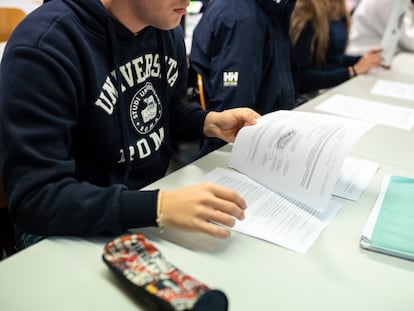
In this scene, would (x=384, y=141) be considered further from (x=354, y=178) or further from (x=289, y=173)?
(x=289, y=173)

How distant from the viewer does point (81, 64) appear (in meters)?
0.82

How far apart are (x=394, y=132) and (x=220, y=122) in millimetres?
529

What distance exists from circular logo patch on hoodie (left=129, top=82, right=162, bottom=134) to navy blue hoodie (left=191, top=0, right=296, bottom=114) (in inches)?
14.6

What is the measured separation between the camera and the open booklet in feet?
2.60

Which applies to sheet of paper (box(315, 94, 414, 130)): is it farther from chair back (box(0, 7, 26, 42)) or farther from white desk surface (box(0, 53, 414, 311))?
chair back (box(0, 7, 26, 42))

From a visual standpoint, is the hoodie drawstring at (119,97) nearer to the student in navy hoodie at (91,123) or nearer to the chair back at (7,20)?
the student in navy hoodie at (91,123)

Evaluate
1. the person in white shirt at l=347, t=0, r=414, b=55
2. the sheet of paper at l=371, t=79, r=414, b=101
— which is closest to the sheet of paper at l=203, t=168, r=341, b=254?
the sheet of paper at l=371, t=79, r=414, b=101

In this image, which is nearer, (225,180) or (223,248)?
(223,248)

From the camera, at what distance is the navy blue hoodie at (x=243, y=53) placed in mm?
1334

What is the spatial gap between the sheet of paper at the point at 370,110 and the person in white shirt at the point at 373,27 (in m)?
1.00

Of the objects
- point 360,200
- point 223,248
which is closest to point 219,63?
point 360,200

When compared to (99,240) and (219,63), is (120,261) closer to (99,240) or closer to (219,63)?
(99,240)

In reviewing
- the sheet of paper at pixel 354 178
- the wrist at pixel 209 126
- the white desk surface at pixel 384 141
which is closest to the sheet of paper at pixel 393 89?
the white desk surface at pixel 384 141

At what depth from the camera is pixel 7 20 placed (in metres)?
1.84
